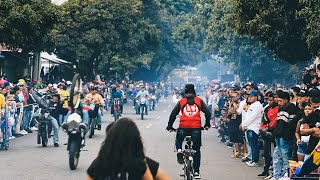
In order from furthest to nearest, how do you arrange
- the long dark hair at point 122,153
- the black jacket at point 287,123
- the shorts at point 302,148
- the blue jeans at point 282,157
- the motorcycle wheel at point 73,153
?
the motorcycle wheel at point 73,153 < the blue jeans at point 282,157 < the black jacket at point 287,123 < the shorts at point 302,148 < the long dark hair at point 122,153

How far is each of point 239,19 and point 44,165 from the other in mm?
8699

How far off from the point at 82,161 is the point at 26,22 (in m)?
13.1

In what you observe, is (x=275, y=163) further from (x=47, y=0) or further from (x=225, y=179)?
(x=47, y=0)

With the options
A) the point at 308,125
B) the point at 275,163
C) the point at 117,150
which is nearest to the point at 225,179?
the point at 275,163

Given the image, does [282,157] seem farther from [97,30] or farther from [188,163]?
[97,30]

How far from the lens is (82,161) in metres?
19.7

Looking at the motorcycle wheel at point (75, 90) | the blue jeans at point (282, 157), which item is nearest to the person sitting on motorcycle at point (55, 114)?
the motorcycle wheel at point (75, 90)

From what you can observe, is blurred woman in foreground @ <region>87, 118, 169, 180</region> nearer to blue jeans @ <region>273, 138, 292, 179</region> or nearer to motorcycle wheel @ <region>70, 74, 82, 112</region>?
blue jeans @ <region>273, 138, 292, 179</region>

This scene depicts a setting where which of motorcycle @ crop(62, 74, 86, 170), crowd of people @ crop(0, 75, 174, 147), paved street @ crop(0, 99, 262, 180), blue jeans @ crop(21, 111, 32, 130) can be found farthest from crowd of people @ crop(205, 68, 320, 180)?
blue jeans @ crop(21, 111, 32, 130)

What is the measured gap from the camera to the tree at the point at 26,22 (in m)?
30.8

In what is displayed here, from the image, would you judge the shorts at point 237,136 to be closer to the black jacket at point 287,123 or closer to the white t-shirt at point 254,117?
the white t-shirt at point 254,117

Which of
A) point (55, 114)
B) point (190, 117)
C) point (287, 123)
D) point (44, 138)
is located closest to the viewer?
point (287, 123)

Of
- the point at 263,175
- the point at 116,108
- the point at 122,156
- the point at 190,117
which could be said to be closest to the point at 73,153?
the point at 190,117

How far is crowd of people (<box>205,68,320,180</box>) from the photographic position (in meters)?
13.2
